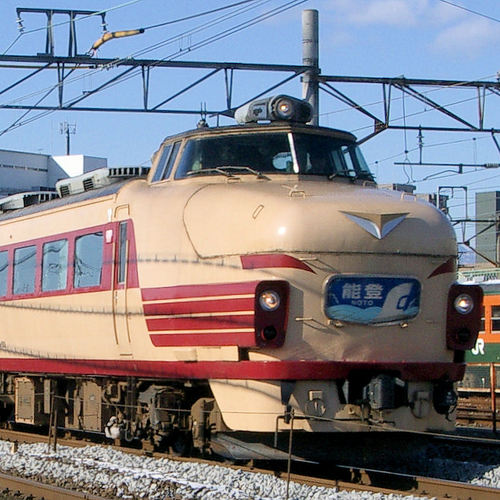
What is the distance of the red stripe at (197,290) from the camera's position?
35.6 ft

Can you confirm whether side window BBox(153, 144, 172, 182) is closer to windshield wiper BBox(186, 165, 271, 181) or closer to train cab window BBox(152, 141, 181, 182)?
train cab window BBox(152, 141, 181, 182)

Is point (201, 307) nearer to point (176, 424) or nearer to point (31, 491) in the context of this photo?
point (176, 424)

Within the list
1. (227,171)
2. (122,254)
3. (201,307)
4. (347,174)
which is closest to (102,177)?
(122,254)

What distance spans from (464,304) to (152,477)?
3.87 meters

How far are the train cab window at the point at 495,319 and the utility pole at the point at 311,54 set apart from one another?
11.9 meters

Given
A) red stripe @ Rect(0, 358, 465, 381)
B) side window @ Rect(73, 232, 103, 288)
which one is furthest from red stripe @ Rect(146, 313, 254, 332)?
side window @ Rect(73, 232, 103, 288)

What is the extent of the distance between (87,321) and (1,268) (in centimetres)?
336

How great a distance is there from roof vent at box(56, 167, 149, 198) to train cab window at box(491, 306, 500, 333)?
61.8 feet

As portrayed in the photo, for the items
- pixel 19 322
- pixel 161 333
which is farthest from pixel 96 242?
pixel 19 322

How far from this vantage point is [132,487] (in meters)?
10.8

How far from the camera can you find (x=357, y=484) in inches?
435

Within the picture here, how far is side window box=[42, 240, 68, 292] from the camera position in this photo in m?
14.0

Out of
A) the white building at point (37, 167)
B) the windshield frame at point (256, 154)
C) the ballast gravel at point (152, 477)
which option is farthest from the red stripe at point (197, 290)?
the white building at point (37, 167)

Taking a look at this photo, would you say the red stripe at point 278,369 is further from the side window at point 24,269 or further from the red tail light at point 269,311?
the side window at point 24,269
